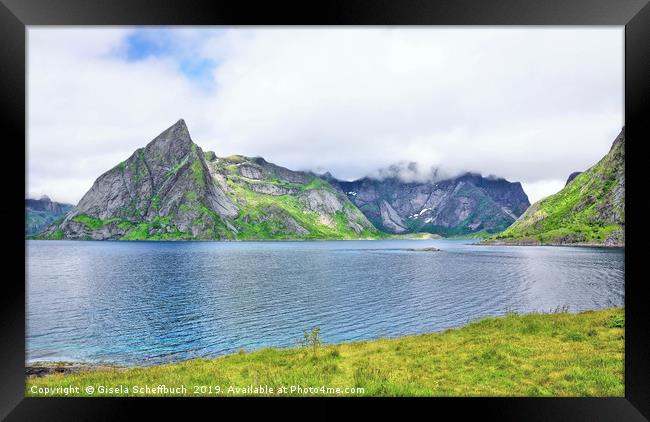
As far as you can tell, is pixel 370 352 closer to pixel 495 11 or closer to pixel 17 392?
pixel 17 392

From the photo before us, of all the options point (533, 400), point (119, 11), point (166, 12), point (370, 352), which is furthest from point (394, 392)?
A: point (119, 11)

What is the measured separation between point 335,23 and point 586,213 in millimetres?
187441

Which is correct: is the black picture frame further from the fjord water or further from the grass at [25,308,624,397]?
the fjord water

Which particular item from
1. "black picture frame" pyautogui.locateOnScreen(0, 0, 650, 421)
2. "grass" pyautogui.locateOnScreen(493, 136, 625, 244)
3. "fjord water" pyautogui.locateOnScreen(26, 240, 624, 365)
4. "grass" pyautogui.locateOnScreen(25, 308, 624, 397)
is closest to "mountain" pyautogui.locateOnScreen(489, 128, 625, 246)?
"grass" pyautogui.locateOnScreen(493, 136, 625, 244)

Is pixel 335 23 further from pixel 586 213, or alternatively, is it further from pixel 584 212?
pixel 584 212

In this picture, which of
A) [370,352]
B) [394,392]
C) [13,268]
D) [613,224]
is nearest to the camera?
[13,268]

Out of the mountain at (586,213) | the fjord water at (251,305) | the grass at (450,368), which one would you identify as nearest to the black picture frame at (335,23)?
the grass at (450,368)

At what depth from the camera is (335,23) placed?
25.5 feet

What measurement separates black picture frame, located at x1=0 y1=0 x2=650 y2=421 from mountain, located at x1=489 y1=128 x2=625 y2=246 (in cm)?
15546

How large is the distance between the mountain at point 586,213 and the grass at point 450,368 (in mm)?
150677

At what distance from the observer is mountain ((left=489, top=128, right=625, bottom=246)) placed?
457ft

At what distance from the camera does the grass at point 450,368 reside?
29.9 feet

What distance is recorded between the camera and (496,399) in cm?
741

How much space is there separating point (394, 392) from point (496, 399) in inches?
93.2
